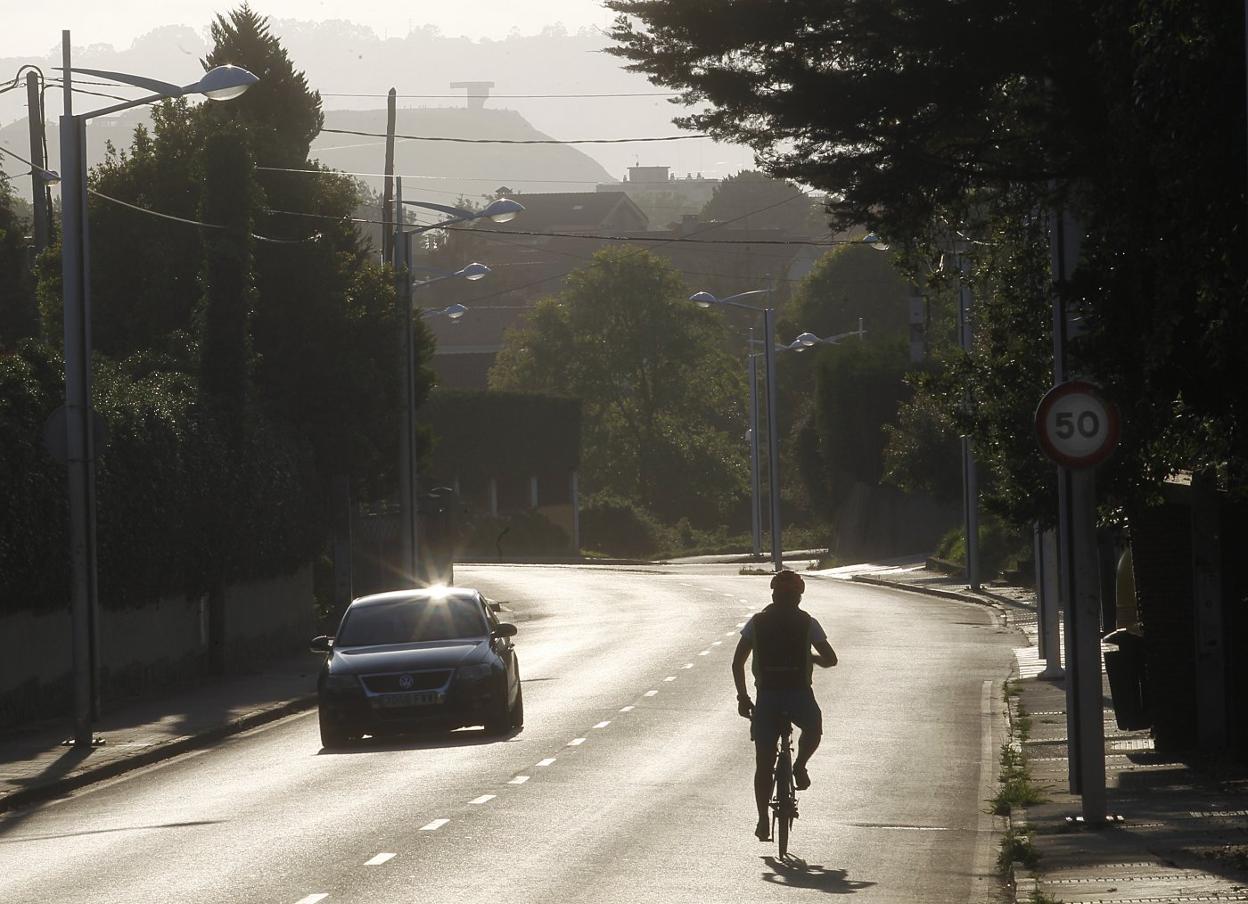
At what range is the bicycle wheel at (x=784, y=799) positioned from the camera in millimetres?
12234

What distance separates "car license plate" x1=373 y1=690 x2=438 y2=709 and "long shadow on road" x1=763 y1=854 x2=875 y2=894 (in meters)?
8.08

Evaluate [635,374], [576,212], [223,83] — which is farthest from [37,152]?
[576,212]

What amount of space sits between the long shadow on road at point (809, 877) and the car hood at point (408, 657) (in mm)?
8264

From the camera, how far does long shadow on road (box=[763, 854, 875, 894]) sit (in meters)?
11.2

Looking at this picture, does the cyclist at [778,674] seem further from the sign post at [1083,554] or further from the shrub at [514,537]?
the shrub at [514,537]

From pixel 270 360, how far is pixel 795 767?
1031 inches

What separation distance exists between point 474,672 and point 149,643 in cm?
926

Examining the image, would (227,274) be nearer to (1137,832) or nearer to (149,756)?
(149,756)

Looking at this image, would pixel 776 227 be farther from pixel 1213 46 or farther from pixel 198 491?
pixel 1213 46

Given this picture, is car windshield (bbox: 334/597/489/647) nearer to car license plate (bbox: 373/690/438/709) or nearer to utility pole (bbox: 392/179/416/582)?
car license plate (bbox: 373/690/438/709)

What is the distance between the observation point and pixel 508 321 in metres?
115

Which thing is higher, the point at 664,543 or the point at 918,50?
the point at 918,50

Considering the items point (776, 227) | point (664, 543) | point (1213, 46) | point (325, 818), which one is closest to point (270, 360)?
point (325, 818)

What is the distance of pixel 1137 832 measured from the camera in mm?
12664
